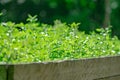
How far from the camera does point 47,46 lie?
3609 millimetres

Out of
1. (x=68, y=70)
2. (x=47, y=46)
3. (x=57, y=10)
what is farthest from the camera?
(x=57, y=10)

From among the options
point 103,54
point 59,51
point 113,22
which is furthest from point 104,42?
point 113,22

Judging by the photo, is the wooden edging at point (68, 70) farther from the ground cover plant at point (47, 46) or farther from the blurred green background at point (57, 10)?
the blurred green background at point (57, 10)

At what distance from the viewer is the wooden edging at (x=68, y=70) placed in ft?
8.89

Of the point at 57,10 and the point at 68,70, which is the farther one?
the point at 57,10

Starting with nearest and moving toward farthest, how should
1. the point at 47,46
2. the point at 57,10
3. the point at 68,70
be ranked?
the point at 68,70
the point at 47,46
the point at 57,10

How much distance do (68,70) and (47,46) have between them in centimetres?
46

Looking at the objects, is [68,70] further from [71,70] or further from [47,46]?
[47,46]

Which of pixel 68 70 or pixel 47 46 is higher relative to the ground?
pixel 47 46

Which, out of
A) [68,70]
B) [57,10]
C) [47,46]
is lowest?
[68,70]

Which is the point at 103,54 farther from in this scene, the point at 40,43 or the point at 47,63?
the point at 47,63

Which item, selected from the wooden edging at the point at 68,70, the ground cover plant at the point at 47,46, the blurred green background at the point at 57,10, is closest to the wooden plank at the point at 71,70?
the wooden edging at the point at 68,70

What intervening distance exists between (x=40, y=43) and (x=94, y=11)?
11.8m

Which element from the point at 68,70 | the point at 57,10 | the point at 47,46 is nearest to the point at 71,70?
the point at 68,70
